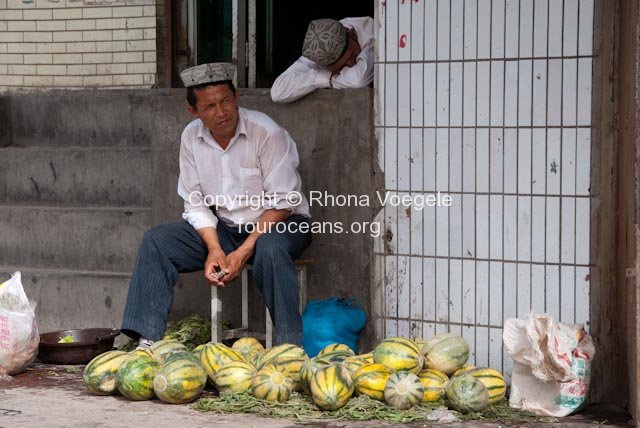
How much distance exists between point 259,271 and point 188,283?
1.18 metres

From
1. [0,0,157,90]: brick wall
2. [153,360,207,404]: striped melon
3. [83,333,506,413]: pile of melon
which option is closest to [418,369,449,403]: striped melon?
[83,333,506,413]: pile of melon

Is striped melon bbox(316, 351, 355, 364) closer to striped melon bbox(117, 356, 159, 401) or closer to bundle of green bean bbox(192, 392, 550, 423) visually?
bundle of green bean bbox(192, 392, 550, 423)

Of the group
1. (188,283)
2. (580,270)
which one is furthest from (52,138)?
(580,270)

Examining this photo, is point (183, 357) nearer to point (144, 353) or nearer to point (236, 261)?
point (144, 353)

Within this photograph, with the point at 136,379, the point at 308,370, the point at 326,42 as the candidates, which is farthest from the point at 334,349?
the point at 326,42

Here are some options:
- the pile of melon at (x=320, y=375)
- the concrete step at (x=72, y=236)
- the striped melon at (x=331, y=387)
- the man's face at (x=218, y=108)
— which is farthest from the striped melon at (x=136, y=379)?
the concrete step at (x=72, y=236)

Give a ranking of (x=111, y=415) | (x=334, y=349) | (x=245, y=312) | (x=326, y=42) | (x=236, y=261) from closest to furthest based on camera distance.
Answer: (x=111, y=415) → (x=334, y=349) → (x=236, y=261) → (x=326, y=42) → (x=245, y=312)

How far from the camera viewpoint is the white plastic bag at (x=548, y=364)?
18.9ft

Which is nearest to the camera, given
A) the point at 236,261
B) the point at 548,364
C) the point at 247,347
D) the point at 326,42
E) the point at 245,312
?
the point at 548,364

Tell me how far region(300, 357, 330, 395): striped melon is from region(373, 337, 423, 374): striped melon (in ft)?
0.99

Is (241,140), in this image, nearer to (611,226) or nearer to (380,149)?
(380,149)

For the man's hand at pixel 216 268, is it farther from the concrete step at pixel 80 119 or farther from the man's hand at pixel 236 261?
the concrete step at pixel 80 119

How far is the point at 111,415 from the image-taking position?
5.88 metres

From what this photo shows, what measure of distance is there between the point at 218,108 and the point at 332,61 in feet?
2.58
